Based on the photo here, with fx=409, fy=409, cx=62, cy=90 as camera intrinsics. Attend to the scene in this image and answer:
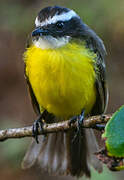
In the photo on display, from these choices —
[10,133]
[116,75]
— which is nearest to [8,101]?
[116,75]

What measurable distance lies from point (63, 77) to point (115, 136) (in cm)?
183

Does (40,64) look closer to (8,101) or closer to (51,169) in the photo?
(51,169)

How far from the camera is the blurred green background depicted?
557 cm

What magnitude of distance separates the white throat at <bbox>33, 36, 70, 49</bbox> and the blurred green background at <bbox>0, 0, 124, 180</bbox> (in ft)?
6.77

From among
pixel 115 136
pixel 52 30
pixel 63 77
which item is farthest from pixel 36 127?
pixel 115 136

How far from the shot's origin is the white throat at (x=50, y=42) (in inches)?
136

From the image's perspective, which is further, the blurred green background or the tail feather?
the blurred green background

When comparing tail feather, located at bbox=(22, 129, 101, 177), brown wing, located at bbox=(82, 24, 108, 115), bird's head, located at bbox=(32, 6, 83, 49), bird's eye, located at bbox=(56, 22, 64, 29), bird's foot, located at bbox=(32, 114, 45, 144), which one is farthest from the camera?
tail feather, located at bbox=(22, 129, 101, 177)

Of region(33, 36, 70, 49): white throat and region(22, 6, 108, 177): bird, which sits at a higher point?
region(33, 36, 70, 49): white throat

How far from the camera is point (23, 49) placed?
614 centimetres

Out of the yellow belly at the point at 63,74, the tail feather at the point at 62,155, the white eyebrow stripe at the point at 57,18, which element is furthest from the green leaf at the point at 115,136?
the tail feather at the point at 62,155

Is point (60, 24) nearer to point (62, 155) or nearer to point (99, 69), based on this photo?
point (99, 69)

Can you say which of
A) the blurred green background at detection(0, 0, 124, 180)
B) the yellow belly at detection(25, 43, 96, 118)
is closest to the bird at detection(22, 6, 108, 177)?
the yellow belly at detection(25, 43, 96, 118)

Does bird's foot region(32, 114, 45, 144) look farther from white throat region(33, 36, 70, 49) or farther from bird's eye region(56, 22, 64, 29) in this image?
bird's eye region(56, 22, 64, 29)
